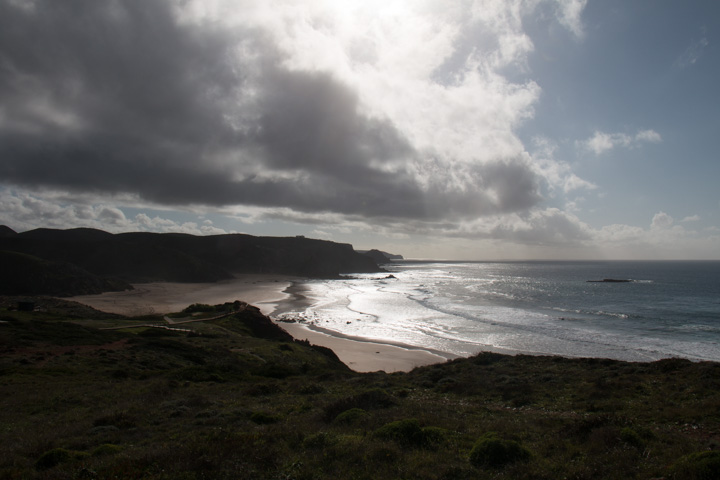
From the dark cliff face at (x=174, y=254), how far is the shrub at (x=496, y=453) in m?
91.1

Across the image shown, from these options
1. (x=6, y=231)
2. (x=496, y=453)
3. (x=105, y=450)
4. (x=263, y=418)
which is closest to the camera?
(x=496, y=453)

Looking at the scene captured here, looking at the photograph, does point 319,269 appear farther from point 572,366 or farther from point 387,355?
point 572,366

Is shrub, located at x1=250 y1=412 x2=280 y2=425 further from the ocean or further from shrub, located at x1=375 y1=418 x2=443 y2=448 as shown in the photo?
the ocean

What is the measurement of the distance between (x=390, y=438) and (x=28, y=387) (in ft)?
54.3

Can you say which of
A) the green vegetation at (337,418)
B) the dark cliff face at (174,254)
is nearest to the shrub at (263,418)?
the green vegetation at (337,418)

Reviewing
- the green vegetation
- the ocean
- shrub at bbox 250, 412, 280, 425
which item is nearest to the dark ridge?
the ocean

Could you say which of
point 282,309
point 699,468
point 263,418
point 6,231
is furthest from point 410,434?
point 6,231

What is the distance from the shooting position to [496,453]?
8.45m

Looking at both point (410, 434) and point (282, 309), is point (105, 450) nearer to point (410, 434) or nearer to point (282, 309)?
point (410, 434)

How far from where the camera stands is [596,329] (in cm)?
4762

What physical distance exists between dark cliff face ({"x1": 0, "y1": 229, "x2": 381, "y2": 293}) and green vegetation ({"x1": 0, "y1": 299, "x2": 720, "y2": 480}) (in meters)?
72.8

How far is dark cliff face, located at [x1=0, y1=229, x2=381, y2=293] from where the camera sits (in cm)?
11550

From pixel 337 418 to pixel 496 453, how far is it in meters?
5.02

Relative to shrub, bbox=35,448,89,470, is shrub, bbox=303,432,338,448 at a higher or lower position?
higher
